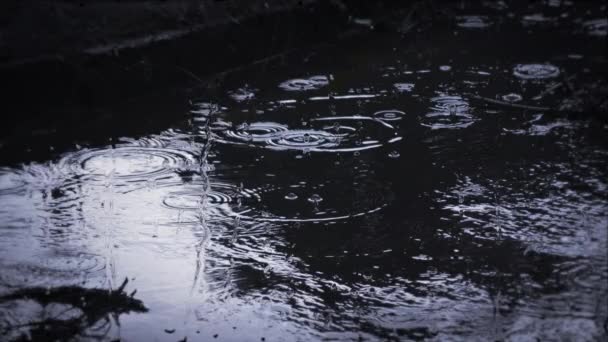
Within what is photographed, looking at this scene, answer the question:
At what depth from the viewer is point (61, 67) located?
495 centimetres

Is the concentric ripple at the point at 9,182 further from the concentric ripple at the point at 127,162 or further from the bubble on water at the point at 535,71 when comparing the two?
the bubble on water at the point at 535,71

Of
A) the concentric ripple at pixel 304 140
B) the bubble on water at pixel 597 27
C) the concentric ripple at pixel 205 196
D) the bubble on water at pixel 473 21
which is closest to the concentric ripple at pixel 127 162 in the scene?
the concentric ripple at pixel 205 196

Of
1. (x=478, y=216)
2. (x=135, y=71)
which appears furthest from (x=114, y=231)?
(x=135, y=71)

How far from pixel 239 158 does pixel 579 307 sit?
206cm

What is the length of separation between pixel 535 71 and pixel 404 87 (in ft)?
3.43

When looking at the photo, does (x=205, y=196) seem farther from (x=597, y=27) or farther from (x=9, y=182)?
(x=597, y=27)

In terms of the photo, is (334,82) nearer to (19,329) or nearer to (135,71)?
(135,71)

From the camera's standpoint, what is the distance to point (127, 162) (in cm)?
403

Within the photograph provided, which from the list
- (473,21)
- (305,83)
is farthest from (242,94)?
(473,21)

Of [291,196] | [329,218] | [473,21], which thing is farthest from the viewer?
[473,21]

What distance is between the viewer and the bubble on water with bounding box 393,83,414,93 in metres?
5.16

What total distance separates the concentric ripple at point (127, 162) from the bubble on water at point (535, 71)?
2647 mm

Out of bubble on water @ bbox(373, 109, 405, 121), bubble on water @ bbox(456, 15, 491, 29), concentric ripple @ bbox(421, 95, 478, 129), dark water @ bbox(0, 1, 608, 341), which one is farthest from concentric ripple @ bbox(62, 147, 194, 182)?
bubble on water @ bbox(456, 15, 491, 29)

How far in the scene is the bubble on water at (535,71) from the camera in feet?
17.6
